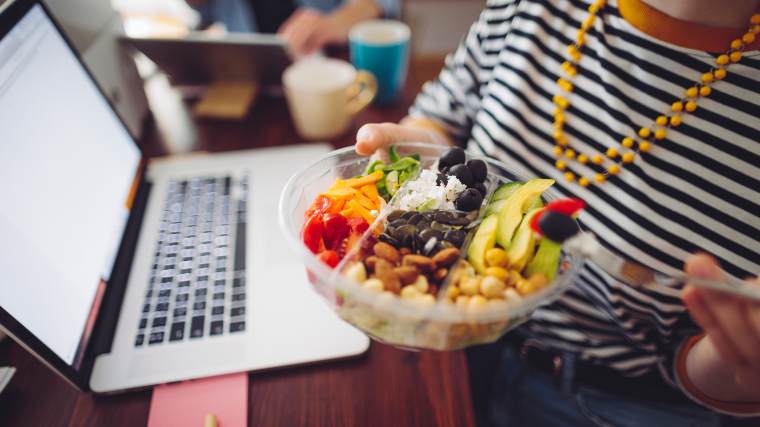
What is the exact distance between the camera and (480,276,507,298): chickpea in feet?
1.53

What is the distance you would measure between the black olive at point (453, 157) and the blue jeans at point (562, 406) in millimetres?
494

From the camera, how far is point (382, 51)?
1073 millimetres

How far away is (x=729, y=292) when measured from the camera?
1.40 ft

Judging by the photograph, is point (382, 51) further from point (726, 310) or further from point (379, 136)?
point (726, 310)

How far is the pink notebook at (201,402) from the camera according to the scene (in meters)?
0.59

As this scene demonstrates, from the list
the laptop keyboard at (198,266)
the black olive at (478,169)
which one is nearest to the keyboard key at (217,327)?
the laptop keyboard at (198,266)

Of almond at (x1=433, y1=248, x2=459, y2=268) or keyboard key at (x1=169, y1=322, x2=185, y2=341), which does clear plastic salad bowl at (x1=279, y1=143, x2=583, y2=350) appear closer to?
almond at (x1=433, y1=248, x2=459, y2=268)

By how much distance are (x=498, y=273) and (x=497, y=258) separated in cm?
2

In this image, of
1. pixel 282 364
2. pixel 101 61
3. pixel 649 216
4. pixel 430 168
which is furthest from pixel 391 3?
pixel 282 364

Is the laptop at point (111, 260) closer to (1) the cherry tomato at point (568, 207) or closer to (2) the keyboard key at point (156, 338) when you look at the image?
(2) the keyboard key at point (156, 338)

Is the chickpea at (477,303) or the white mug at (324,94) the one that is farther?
the white mug at (324,94)

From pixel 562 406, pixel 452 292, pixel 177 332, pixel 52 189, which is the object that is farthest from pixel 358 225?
pixel 562 406

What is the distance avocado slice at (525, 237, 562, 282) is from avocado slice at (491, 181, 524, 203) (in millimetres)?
106

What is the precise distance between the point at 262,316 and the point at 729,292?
62 cm
